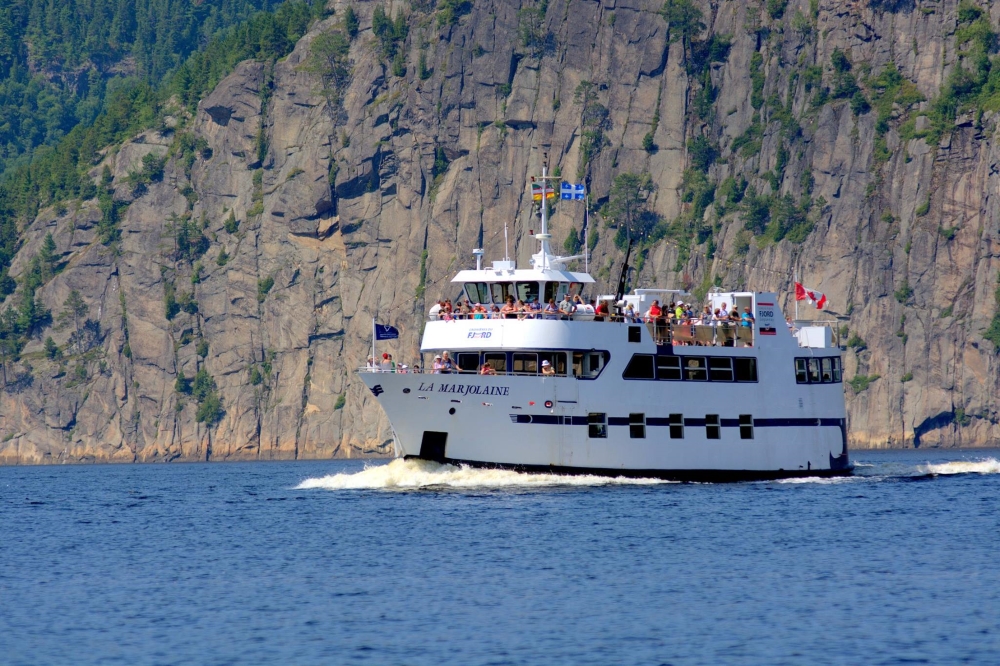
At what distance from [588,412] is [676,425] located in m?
3.74

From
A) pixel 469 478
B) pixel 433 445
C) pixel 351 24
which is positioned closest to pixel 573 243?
pixel 351 24

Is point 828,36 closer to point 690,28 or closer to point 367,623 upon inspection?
point 690,28

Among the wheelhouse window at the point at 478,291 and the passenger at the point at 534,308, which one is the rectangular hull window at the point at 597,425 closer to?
the passenger at the point at 534,308

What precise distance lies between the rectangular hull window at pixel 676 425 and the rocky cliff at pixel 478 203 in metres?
73.2

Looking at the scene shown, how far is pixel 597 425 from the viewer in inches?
1962

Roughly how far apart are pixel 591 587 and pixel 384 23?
384 ft

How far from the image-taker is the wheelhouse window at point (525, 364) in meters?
49.8

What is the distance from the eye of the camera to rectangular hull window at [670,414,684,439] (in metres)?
51.4

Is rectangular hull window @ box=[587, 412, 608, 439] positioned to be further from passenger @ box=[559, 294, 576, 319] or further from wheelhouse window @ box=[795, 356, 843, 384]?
wheelhouse window @ box=[795, 356, 843, 384]

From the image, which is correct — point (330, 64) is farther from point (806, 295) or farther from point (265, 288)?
point (806, 295)

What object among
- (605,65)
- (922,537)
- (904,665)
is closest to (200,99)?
(605,65)

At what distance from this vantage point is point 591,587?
32.2 metres

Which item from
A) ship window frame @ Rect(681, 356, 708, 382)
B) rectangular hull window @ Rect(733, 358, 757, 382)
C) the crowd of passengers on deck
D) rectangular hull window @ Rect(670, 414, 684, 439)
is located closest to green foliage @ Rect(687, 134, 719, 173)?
the crowd of passengers on deck

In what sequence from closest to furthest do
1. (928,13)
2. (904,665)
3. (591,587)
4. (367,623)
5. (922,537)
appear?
(904,665) < (367,623) < (591,587) < (922,537) < (928,13)
